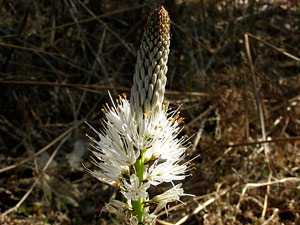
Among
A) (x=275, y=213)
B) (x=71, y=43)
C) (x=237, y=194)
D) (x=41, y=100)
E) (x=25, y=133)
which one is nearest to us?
(x=275, y=213)

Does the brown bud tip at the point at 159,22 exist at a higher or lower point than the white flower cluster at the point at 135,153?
higher

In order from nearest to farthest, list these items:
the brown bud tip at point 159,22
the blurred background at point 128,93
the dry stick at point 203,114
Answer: the brown bud tip at point 159,22 → the blurred background at point 128,93 → the dry stick at point 203,114

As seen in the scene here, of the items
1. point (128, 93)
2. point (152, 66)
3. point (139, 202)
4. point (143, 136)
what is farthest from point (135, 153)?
point (128, 93)

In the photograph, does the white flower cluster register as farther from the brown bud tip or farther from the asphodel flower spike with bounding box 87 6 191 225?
the brown bud tip

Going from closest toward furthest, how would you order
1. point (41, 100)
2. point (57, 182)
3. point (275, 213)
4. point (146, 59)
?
point (146, 59)
point (275, 213)
point (57, 182)
point (41, 100)

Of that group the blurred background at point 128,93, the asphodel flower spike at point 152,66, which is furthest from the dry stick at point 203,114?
the asphodel flower spike at point 152,66

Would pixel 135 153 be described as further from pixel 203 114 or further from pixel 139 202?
pixel 203 114

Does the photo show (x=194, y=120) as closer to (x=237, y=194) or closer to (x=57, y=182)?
(x=237, y=194)

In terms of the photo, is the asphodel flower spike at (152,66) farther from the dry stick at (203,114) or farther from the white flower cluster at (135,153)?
the dry stick at (203,114)

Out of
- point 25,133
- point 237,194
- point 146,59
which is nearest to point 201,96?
point 237,194
